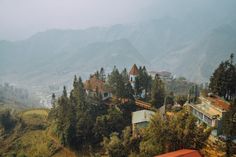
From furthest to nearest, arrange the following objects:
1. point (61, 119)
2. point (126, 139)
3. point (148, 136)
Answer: point (61, 119) < point (126, 139) < point (148, 136)

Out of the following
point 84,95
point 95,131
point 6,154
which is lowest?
point 6,154

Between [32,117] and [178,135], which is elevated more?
[178,135]

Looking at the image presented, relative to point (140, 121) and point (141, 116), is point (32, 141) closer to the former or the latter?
point (141, 116)

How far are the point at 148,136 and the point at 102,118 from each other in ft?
36.4

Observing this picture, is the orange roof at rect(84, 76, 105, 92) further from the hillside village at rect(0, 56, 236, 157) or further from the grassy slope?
the grassy slope

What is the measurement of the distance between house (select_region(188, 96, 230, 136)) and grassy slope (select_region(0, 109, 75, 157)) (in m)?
18.2

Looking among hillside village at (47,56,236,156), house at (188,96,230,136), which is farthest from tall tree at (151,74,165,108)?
house at (188,96,230,136)

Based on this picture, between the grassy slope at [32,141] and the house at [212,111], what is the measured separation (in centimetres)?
1816

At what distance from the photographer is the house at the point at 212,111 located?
39625 mm

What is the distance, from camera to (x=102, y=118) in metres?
45.7

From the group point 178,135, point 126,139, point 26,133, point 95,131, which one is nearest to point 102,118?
point 95,131

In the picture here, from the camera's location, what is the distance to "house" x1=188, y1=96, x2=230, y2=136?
39.6 m

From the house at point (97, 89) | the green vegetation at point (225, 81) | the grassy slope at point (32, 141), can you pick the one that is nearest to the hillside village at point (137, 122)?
the house at point (97, 89)

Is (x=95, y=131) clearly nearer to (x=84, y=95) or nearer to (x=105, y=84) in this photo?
(x=84, y=95)
